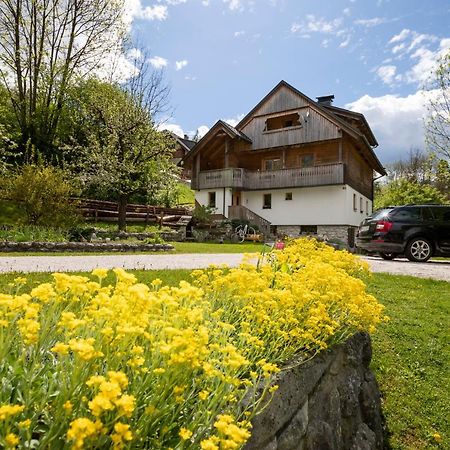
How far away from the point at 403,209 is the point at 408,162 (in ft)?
155

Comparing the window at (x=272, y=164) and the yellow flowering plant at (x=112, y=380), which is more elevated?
the window at (x=272, y=164)

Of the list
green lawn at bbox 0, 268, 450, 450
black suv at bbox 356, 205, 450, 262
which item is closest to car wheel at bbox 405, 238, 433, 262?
black suv at bbox 356, 205, 450, 262

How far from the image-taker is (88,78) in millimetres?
30469

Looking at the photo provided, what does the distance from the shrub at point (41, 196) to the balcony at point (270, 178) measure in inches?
557

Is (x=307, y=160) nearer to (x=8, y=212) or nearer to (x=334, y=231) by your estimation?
(x=334, y=231)

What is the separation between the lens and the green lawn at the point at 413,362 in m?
4.00

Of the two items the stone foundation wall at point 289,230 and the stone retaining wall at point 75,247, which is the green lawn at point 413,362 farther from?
the stone foundation wall at point 289,230

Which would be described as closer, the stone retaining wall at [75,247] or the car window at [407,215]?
the stone retaining wall at [75,247]

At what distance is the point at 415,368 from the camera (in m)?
4.73

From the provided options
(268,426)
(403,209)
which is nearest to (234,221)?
(403,209)

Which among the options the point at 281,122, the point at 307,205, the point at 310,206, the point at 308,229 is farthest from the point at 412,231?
the point at 281,122

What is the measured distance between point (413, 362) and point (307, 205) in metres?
21.4

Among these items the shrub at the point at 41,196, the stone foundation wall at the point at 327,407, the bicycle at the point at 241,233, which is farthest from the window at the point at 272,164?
the stone foundation wall at the point at 327,407

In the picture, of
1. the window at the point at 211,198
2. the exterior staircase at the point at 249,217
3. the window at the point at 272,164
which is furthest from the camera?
the window at the point at 211,198
